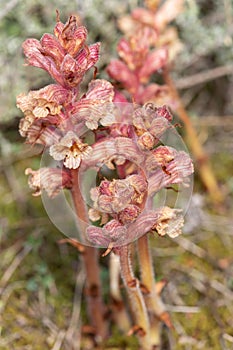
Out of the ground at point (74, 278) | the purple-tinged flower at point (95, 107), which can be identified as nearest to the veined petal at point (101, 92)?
the purple-tinged flower at point (95, 107)

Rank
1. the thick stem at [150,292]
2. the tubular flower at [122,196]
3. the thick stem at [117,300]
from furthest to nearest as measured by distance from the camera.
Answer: the thick stem at [117,300] → the thick stem at [150,292] → the tubular flower at [122,196]

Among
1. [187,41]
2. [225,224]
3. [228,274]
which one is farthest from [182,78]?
[228,274]

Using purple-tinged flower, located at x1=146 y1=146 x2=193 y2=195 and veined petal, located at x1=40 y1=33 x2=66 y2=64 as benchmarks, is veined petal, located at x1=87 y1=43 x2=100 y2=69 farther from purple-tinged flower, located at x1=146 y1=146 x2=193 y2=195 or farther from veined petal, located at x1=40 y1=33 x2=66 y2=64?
purple-tinged flower, located at x1=146 y1=146 x2=193 y2=195

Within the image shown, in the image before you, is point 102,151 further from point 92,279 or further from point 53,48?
point 92,279

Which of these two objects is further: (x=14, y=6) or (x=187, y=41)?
(x=187, y=41)

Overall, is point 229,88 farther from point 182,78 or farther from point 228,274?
point 228,274

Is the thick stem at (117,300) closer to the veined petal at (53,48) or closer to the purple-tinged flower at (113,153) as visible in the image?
the purple-tinged flower at (113,153)

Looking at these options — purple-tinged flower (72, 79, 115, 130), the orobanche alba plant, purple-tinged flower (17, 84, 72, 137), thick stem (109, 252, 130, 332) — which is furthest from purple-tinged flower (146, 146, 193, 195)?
thick stem (109, 252, 130, 332)
